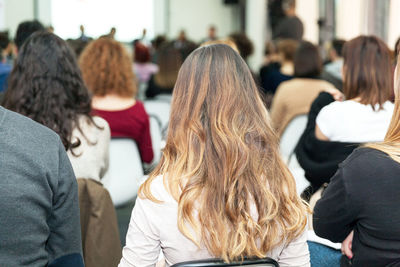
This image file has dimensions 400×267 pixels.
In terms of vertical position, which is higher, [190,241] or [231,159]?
[231,159]

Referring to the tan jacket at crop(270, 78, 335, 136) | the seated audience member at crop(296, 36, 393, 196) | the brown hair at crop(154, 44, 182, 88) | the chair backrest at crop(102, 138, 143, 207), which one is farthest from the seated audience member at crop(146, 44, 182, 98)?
the seated audience member at crop(296, 36, 393, 196)

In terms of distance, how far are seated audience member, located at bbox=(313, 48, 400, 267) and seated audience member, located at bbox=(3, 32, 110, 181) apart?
3.83 ft

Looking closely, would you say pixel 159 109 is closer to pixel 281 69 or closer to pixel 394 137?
pixel 281 69

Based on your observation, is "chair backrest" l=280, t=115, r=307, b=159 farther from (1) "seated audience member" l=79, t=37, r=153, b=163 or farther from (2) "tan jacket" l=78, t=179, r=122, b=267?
(2) "tan jacket" l=78, t=179, r=122, b=267

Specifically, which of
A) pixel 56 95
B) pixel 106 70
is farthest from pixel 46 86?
pixel 106 70

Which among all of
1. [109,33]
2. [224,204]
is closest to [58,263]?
[224,204]

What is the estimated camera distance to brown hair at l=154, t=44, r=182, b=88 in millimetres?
5004

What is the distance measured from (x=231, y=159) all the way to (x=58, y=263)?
0.48 m

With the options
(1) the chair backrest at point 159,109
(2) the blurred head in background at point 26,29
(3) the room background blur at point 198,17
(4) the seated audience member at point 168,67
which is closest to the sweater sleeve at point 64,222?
(2) the blurred head in background at point 26,29

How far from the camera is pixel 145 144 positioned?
3.38 m

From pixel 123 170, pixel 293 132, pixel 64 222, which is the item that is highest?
pixel 64 222

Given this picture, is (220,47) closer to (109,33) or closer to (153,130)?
(109,33)

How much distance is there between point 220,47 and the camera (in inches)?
59.3

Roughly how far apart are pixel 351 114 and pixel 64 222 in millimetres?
1511
